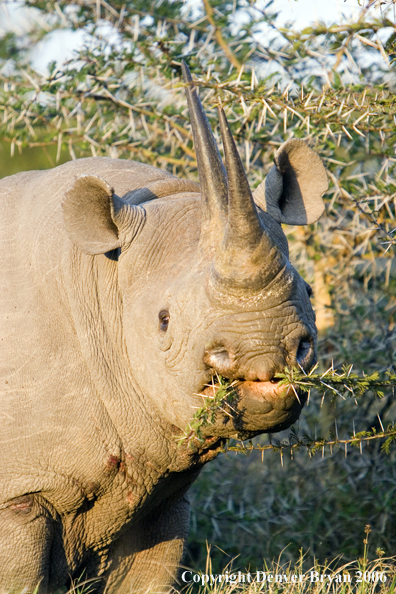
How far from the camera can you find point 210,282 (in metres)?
2.77

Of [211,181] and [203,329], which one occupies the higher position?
[211,181]

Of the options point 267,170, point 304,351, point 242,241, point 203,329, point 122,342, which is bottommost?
point 267,170

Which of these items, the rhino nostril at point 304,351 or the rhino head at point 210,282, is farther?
the rhino nostril at point 304,351

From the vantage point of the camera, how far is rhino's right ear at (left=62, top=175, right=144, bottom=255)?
322 centimetres

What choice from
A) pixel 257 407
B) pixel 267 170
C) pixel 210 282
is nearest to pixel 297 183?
pixel 210 282

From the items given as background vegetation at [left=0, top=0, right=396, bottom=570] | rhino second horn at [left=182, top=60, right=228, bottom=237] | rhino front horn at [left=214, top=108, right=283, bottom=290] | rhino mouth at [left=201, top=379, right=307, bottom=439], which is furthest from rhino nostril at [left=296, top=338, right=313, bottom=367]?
background vegetation at [left=0, top=0, right=396, bottom=570]

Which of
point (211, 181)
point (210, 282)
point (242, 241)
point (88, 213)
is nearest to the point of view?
point (242, 241)

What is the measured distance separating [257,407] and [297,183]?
141 centimetres

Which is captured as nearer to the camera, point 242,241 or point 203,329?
point 242,241

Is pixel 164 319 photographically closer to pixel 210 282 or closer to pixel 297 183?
pixel 210 282

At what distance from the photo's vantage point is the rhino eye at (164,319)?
120 inches

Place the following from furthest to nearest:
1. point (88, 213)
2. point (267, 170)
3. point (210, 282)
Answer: point (267, 170), point (88, 213), point (210, 282)

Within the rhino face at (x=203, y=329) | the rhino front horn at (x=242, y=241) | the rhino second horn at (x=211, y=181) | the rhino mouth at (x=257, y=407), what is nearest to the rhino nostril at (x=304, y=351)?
the rhino face at (x=203, y=329)

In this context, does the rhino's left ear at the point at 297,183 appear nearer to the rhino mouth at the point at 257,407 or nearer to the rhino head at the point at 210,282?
the rhino head at the point at 210,282
